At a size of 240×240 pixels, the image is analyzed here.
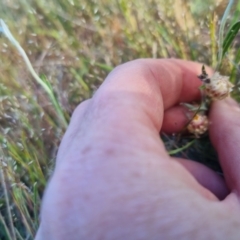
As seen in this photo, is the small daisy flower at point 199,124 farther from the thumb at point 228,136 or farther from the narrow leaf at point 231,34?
the narrow leaf at point 231,34

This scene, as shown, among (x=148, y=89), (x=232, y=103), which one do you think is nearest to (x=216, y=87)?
(x=232, y=103)

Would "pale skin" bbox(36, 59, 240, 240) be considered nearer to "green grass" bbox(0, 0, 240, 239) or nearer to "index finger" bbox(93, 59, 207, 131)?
"index finger" bbox(93, 59, 207, 131)

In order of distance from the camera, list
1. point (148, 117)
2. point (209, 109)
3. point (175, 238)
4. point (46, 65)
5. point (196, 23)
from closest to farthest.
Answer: point (175, 238) → point (148, 117) → point (209, 109) → point (196, 23) → point (46, 65)

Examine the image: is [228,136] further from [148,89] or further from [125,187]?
[125,187]

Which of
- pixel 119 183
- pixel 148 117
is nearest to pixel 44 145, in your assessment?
pixel 148 117

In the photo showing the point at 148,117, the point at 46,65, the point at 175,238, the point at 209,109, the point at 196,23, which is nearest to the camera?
the point at 175,238

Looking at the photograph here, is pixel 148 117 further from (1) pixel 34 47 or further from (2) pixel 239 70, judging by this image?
(1) pixel 34 47

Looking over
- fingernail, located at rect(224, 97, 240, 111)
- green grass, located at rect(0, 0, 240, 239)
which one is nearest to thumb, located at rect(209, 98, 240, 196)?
fingernail, located at rect(224, 97, 240, 111)
